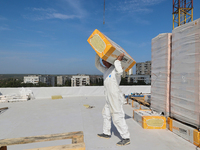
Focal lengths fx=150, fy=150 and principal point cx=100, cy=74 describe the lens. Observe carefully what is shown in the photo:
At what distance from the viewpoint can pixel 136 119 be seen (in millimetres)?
4707

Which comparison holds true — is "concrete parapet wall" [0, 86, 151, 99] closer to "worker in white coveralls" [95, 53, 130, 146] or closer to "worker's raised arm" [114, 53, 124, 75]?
"worker in white coveralls" [95, 53, 130, 146]

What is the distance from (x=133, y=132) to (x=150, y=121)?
23.7 inches

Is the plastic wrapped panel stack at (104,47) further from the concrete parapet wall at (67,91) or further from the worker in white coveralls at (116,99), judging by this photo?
the concrete parapet wall at (67,91)

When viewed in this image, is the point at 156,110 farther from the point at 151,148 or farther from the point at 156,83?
the point at 151,148

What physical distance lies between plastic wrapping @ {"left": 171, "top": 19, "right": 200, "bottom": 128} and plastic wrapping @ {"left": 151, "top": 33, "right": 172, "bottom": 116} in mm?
277

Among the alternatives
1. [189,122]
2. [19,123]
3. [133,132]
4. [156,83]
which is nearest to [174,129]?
[189,122]

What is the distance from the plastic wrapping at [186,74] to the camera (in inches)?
124

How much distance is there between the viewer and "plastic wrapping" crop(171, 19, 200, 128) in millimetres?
3150

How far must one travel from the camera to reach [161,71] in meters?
4.50

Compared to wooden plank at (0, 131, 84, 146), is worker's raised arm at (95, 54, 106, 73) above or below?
above

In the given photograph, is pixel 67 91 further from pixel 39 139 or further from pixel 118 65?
pixel 39 139

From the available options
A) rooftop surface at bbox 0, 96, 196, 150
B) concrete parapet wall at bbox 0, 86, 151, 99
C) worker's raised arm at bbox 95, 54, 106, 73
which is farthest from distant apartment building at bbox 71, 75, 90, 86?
worker's raised arm at bbox 95, 54, 106, 73

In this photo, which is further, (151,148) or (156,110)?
(156,110)

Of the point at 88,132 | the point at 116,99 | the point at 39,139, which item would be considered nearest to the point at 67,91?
the point at 88,132
